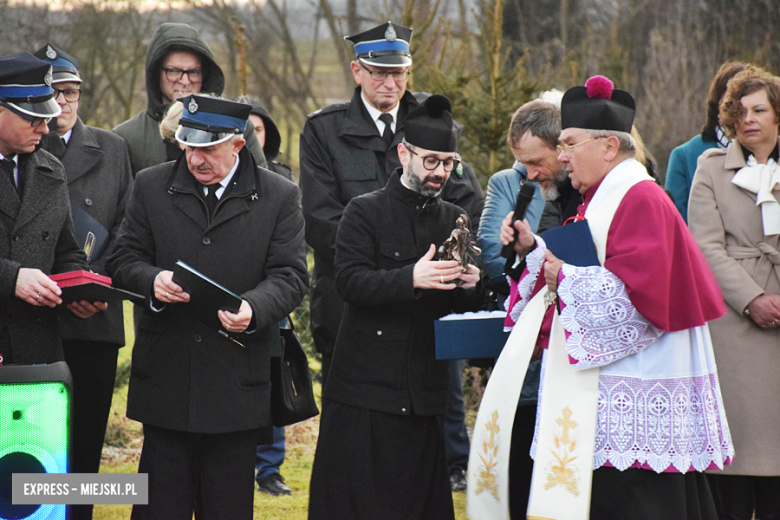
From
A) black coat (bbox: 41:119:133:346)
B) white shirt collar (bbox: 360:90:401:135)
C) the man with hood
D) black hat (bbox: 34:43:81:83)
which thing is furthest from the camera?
the man with hood

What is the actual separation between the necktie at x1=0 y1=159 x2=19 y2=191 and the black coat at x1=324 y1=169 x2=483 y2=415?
1433 mm

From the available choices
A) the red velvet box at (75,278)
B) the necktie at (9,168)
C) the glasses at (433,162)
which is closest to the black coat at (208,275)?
the red velvet box at (75,278)

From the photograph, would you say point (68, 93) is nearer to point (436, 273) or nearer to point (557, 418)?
point (436, 273)

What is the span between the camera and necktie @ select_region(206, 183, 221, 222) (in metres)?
3.92

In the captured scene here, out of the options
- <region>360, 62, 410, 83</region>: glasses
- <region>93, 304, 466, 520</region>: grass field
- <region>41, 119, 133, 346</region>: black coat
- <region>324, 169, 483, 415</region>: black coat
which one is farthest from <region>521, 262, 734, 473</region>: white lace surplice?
<region>41, 119, 133, 346</region>: black coat

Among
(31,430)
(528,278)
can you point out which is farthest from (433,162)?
(31,430)

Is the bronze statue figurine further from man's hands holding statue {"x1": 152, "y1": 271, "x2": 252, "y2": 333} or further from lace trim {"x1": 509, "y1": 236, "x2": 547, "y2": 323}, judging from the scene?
man's hands holding statue {"x1": 152, "y1": 271, "x2": 252, "y2": 333}

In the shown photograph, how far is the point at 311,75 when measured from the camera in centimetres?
1403

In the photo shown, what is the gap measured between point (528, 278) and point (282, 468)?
330 cm

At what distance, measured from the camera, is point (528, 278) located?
3797mm

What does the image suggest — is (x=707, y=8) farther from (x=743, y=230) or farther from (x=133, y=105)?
(x=743, y=230)

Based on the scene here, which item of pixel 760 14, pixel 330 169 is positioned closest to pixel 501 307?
pixel 330 169

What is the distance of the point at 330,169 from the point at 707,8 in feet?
43.1

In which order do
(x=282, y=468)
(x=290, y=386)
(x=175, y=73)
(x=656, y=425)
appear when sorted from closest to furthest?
(x=656, y=425)
(x=290, y=386)
(x=175, y=73)
(x=282, y=468)
